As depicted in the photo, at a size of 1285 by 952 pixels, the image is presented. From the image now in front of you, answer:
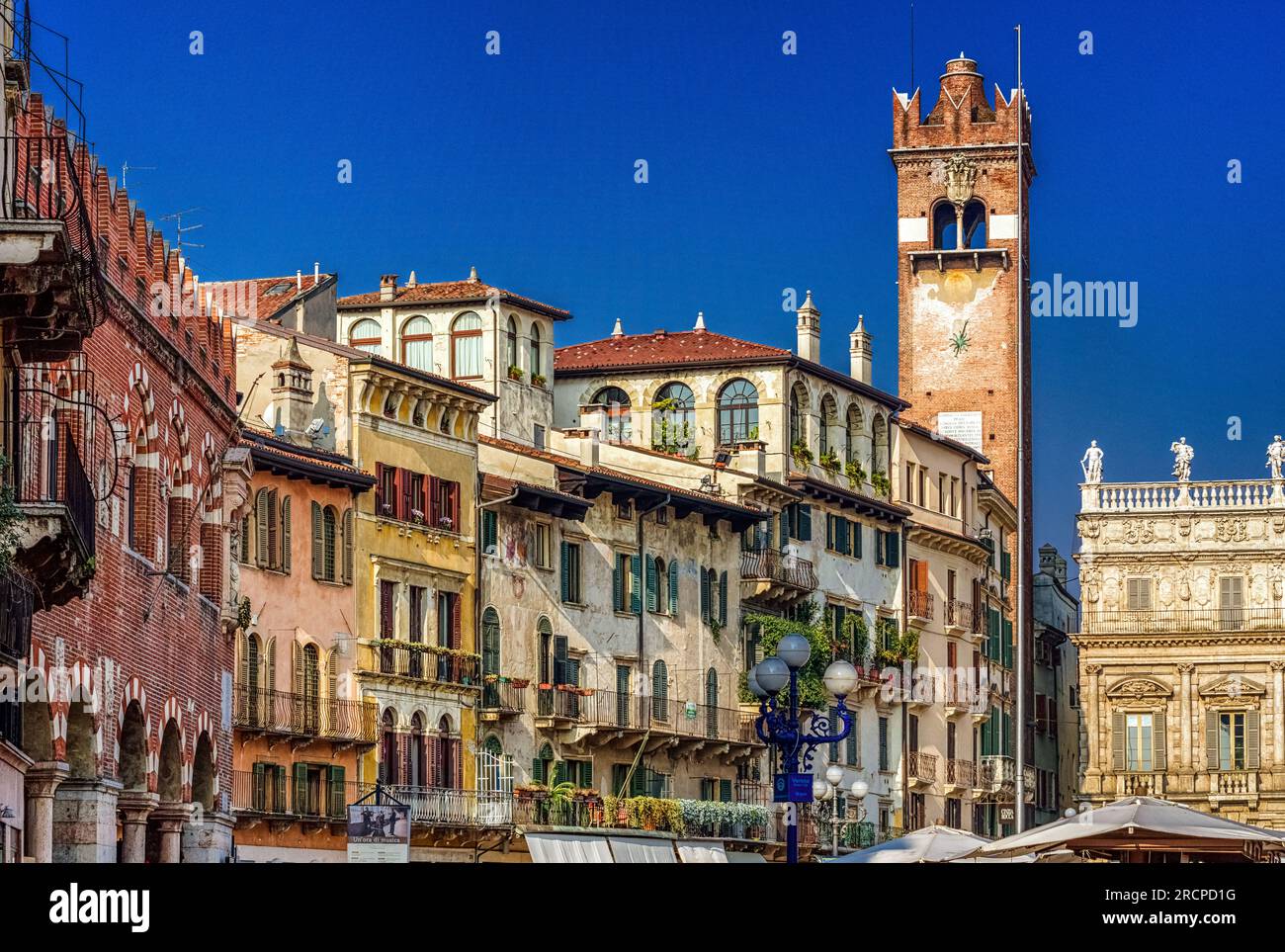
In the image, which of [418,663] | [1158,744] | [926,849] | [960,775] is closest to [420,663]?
[418,663]

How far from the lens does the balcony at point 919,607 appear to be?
88312 mm

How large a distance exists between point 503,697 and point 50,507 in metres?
41.0

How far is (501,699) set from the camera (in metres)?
66.8

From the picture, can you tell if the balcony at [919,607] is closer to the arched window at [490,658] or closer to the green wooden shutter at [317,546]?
the arched window at [490,658]

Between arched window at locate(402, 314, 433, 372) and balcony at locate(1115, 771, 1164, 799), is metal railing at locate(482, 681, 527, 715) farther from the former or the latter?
balcony at locate(1115, 771, 1164, 799)

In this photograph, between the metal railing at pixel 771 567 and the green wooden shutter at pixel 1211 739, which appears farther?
the green wooden shutter at pixel 1211 739

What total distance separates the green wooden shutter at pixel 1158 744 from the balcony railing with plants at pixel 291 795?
147 feet

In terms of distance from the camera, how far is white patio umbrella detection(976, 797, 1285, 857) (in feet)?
123

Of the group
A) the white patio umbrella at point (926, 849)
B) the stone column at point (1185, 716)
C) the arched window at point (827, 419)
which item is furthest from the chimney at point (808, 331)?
the white patio umbrella at point (926, 849)

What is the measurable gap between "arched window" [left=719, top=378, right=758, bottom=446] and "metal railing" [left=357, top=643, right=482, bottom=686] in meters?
18.4

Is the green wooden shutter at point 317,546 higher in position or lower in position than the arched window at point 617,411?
lower

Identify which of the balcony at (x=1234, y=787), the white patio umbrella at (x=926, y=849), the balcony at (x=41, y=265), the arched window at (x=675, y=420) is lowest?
the balcony at (x=1234, y=787)

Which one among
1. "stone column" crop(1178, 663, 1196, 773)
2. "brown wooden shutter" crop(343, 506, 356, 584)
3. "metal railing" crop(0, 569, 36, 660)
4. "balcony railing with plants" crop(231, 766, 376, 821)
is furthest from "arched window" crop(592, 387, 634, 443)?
"metal railing" crop(0, 569, 36, 660)

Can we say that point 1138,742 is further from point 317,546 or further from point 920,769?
point 317,546
